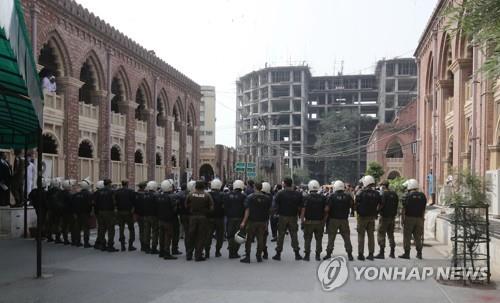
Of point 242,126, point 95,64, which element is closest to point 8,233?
point 95,64

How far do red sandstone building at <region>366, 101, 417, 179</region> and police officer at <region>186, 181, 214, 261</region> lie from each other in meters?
40.5

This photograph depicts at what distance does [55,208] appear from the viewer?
1353 centimetres

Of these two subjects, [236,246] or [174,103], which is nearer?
[236,246]

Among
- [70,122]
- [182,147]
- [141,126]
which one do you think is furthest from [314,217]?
[182,147]

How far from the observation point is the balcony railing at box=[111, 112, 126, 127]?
963 inches

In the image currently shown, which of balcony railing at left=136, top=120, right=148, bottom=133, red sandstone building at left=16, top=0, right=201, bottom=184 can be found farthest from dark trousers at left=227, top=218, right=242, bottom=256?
balcony railing at left=136, top=120, right=148, bottom=133

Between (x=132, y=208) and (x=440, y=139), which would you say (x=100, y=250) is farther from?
(x=440, y=139)

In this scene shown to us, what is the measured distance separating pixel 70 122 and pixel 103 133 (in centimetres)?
297

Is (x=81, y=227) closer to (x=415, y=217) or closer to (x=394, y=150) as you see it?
(x=415, y=217)

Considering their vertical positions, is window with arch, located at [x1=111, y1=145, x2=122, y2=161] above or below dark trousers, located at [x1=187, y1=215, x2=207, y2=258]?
above

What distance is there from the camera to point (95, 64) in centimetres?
2231

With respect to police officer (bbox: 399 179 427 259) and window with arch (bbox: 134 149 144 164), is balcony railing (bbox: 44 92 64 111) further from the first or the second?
police officer (bbox: 399 179 427 259)

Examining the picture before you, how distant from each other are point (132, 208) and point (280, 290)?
5746 mm

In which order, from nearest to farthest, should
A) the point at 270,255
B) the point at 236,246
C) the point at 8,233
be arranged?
the point at 236,246 → the point at 270,255 → the point at 8,233
